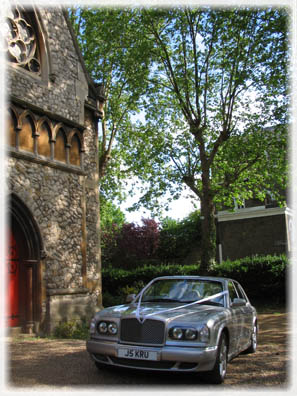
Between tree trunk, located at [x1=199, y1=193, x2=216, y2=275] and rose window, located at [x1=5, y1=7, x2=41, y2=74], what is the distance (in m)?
8.83

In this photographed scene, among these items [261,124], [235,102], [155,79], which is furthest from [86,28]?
[261,124]

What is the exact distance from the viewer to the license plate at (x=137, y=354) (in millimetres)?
5604

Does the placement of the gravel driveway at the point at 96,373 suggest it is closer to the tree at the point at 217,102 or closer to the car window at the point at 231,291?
the car window at the point at 231,291

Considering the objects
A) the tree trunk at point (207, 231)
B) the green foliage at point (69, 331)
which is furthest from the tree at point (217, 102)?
the green foliage at point (69, 331)

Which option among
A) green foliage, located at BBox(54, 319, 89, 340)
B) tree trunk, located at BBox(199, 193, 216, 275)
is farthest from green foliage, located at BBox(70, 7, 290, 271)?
green foliage, located at BBox(54, 319, 89, 340)

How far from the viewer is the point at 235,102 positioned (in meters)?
18.4

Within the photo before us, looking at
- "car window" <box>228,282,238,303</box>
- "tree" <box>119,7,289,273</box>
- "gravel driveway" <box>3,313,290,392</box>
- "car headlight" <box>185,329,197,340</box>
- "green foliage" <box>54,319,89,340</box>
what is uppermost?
"tree" <box>119,7,289,273</box>

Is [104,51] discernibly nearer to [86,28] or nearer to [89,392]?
[86,28]

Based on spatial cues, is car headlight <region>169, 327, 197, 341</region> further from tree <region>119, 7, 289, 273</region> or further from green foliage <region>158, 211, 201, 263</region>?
green foliage <region>158, 211, 201, 263</region>

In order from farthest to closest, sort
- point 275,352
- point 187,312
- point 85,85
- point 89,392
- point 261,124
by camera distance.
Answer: point 261,124 → point 85,85 → point 275,352 → point 187,312 → point 89,392

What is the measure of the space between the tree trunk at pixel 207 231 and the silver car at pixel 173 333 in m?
10.6

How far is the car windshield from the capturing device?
704cm

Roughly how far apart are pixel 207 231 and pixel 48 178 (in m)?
7.94

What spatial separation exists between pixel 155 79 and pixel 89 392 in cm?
1676
